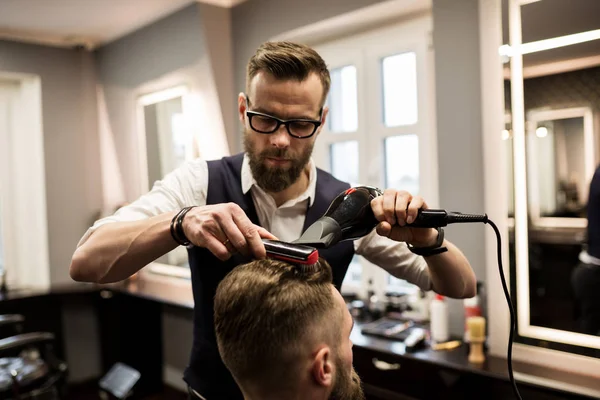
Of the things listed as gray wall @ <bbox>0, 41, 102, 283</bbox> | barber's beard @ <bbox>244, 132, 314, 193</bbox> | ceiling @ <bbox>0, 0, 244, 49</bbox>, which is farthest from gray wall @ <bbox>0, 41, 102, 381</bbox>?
barber's beard @ <bbox>244, 132, 314, 193</bbox>

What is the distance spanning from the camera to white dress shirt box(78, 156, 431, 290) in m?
1.42

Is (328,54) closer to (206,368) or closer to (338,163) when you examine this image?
(338,163)

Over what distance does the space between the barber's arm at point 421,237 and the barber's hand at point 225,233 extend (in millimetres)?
321

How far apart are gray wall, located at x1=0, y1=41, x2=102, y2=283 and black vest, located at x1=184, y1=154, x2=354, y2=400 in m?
3.61

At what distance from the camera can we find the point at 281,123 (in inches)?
50.7

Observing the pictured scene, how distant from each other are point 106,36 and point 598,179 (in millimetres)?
4131

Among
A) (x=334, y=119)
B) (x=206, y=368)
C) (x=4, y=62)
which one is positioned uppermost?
(x=4, y=62)

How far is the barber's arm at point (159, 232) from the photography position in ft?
3.15

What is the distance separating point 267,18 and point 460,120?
5.64 feet

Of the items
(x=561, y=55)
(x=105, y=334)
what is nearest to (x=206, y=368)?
(x=561, y=55)

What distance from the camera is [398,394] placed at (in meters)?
2.26

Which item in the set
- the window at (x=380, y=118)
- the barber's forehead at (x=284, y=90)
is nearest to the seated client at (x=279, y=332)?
the barber's forehead at (x=284, y=90)

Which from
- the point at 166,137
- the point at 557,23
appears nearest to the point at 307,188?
the point at 557,23

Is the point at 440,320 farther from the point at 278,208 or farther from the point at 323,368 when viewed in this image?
the point at 323,368
